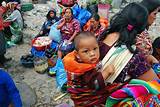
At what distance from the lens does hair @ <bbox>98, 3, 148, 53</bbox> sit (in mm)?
2399

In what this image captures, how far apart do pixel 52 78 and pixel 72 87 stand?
3.17 meters

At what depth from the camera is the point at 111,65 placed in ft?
7.47

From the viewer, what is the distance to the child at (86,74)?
226 cm

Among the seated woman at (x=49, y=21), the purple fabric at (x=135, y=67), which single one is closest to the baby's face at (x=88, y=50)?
the purple fabric at (x=135, y=67)

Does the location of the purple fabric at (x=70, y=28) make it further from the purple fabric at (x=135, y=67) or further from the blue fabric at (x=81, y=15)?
the purple fabric at (x=135, y=67)

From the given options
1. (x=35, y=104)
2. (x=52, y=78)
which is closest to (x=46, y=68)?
(x=52, y=78)

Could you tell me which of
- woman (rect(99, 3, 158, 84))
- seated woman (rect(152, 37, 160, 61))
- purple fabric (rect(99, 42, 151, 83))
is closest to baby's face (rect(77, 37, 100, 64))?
woman (rect(99, 3, 158, 84))

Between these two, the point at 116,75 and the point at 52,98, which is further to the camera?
the point at 52,98

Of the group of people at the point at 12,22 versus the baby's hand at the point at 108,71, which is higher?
the baby's hand at the point at 108,71

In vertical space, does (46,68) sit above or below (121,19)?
below

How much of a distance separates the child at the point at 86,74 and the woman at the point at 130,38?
124 millimetres

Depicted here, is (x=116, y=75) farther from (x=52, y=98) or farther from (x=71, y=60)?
(x=52, y=98)

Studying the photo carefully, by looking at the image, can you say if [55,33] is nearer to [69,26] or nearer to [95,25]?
[69,26]

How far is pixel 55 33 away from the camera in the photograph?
615 centimetres
